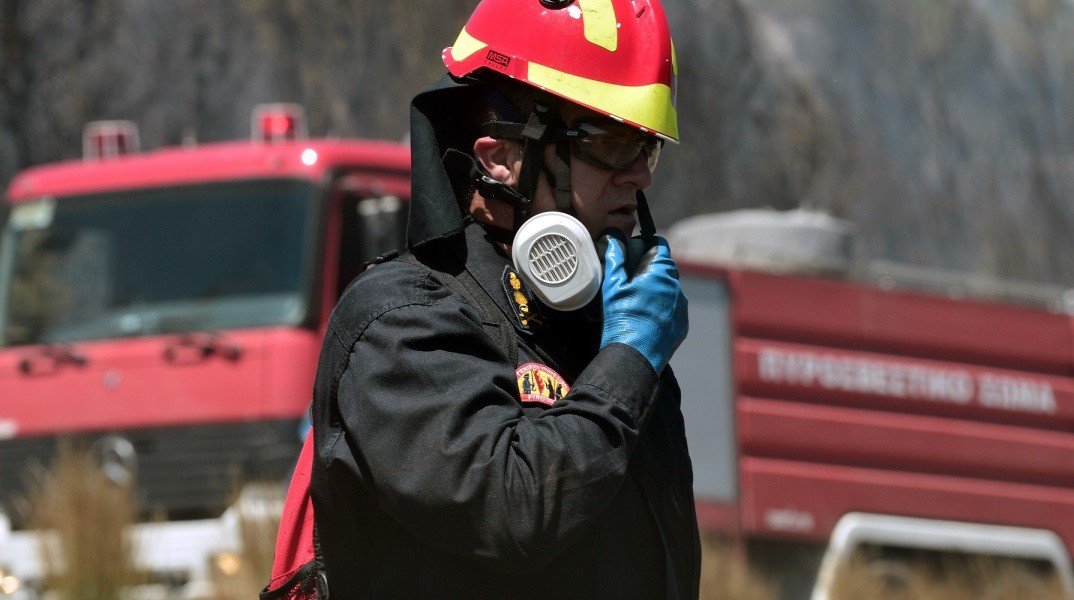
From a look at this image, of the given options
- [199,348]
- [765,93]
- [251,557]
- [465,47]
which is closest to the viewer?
[465,47]

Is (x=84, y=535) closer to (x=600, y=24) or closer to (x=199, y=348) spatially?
(x=199, y=348)

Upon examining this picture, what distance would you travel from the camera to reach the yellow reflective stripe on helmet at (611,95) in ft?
7.77

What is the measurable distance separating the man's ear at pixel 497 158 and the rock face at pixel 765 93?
1156 cm

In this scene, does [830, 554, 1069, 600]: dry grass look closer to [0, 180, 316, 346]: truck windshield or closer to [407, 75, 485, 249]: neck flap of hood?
[0, 180, 316, 346]: truck windshield

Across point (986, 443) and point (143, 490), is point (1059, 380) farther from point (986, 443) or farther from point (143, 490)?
point (143, 490)

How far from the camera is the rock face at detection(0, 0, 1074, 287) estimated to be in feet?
48.5

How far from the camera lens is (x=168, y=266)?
7461 mm

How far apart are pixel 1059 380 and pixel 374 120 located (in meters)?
9.27

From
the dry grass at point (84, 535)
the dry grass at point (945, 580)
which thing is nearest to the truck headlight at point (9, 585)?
the dry grass at point (84, 535)

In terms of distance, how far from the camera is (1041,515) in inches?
385

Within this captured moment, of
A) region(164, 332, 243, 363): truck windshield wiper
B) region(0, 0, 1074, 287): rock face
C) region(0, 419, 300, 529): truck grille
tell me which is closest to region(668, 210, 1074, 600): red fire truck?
region(0, 419, 300, 529): truck grille

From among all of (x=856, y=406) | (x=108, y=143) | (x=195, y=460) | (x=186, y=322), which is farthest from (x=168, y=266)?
(x=856, y=406)

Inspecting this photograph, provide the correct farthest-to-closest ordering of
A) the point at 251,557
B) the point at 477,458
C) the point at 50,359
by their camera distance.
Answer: the point at 50,359, the point at 251,557, the point at 477,458

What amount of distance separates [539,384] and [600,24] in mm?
543
